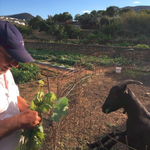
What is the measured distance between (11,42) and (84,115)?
244 cm

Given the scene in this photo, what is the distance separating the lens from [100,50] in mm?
13438

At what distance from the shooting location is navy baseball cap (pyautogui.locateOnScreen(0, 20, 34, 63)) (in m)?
1.08

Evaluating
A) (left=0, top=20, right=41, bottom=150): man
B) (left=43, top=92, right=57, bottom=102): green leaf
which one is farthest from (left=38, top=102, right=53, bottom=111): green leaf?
(left=0, top=20, right=41, bottom=150): man

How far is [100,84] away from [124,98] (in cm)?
365

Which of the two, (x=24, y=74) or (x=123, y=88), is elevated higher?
(x=123, y=88)

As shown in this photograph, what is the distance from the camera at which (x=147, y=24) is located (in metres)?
21.1

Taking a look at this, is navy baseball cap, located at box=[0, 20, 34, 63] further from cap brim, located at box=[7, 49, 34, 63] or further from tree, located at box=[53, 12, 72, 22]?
tree, located at box=[53, 12, 72, 22]

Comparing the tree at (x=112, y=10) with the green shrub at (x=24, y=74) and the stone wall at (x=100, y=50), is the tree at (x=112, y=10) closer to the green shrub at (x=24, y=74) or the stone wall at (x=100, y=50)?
the stone wall at (x=100, y=50)

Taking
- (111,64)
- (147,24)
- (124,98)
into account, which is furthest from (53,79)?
(147,24)

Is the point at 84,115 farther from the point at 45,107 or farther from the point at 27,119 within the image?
the point at 27,119

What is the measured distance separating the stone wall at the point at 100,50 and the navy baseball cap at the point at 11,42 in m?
9.34

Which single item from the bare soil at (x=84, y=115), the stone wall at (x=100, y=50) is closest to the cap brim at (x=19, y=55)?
the bare soil at (x=84, y=115)

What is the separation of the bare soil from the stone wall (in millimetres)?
4134

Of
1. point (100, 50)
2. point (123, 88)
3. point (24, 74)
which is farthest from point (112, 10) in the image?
point (123, 88)
